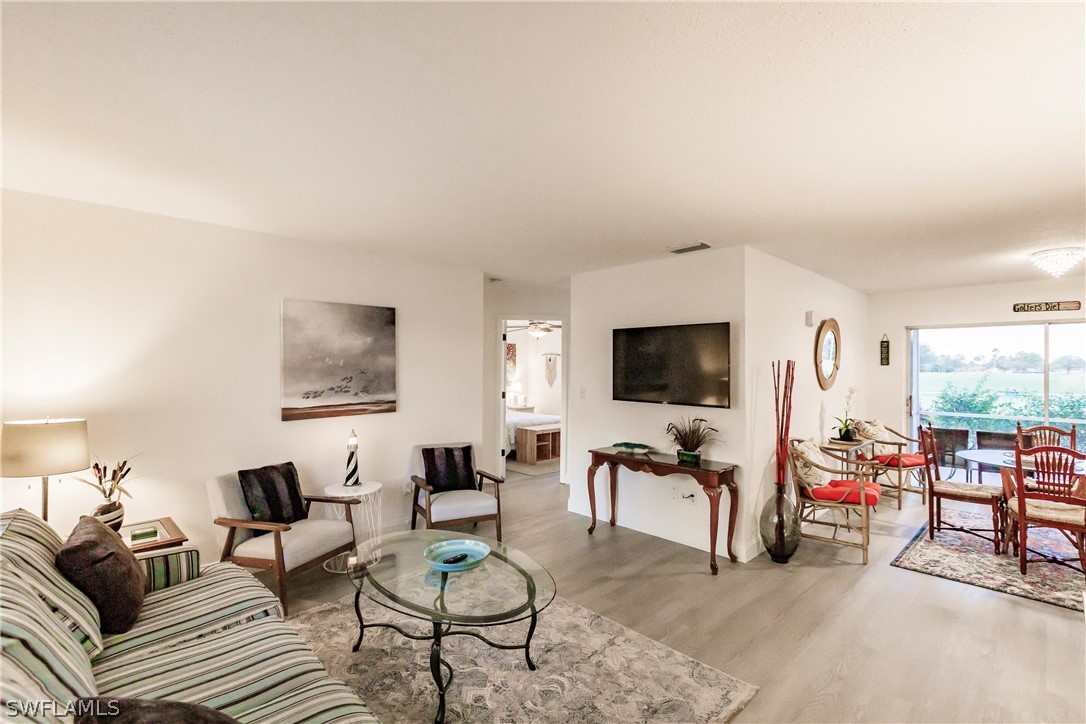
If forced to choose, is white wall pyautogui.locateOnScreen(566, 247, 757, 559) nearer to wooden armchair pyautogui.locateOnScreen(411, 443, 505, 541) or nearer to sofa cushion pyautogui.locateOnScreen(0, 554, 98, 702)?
wooden armchair pyautogui.locateOnScreen(411, 443, 505, 541)

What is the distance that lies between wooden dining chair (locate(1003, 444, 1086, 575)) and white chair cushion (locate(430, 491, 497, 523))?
3.88m

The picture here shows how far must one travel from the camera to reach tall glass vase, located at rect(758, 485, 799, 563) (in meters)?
3.77

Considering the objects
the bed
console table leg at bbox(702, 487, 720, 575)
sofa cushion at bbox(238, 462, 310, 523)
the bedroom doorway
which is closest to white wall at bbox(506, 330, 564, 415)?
the bedroom doorway

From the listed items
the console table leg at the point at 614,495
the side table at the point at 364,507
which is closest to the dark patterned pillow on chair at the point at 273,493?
the side table at the point at 364,507

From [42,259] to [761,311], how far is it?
4913 mm

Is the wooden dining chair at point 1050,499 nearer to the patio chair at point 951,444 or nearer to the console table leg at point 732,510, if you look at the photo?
the console table leg at point 732,510

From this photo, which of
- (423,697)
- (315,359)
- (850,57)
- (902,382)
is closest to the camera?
(850,57)

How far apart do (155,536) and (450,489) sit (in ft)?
6.94

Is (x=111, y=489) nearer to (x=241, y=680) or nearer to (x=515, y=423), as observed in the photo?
(x=241, y=680)

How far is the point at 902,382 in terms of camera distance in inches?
243

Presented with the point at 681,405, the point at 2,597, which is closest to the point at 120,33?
the point at 2,597

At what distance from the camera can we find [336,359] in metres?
4.01

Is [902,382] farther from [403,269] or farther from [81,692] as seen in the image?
[81,692]

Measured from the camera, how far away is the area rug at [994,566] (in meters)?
3.27
